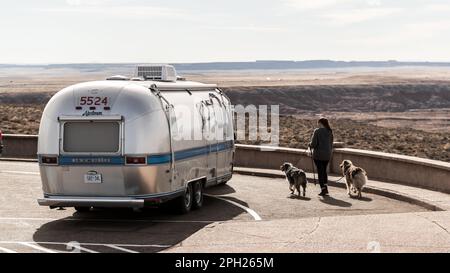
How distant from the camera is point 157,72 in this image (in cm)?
1755

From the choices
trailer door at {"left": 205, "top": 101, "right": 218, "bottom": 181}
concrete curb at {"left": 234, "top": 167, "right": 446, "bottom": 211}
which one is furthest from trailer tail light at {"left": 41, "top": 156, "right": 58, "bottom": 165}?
concrete curb at {"left": 234, "top": 167, "right": 446, "bottom": 211}

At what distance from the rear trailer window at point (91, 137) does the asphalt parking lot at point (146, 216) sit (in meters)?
1.45

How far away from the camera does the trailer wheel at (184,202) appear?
16359mm

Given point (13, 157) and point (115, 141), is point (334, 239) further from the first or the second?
point (13, 157)

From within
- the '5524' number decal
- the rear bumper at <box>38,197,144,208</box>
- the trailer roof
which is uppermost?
Answer: the trailer roof

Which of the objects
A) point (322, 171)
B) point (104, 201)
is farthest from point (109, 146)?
point (322, 171)

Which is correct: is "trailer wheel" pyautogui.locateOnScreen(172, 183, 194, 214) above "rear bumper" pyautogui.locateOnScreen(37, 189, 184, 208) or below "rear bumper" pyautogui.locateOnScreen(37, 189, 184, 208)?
below

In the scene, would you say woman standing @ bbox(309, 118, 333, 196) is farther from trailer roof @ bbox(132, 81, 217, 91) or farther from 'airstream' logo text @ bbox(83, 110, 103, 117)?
'airstream' logo text @ bbox(83, 110, 103, 117)

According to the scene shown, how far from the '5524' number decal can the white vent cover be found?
2.70 meters

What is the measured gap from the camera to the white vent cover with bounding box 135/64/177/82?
688 inches

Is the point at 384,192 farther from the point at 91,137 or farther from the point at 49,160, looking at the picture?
the point at 49,160

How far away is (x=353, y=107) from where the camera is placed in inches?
5472

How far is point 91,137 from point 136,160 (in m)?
0.97

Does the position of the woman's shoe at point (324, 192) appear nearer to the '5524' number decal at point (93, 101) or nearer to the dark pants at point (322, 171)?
the dark pants at point (322, 171)
